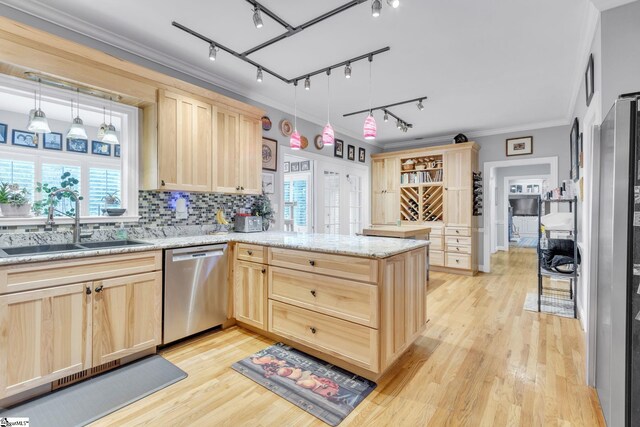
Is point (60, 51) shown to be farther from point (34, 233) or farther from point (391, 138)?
point (391, 138)

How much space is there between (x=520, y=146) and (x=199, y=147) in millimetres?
5412

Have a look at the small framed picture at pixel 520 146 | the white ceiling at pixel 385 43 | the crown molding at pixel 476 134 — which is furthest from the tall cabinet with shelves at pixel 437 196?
the white ceiling at pixel 385 43

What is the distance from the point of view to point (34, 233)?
2.28 m

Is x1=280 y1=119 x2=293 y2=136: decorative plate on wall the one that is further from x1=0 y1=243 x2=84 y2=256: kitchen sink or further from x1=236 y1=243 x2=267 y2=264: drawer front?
x1=0 y1=243 x2=84 y2=256: kitchen sink

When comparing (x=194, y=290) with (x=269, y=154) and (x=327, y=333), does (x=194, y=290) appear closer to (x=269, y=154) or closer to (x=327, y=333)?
(x=327, y=333)

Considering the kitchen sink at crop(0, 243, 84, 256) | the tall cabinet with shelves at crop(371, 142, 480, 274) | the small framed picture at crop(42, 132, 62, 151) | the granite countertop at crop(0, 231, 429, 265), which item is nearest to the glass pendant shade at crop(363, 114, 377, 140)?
the granite countertop at crop(0, 231, 429, 265)

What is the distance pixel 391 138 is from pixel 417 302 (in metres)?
4.55

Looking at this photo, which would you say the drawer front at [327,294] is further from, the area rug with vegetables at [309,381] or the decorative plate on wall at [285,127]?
the decorative plate on wall at [285,127]

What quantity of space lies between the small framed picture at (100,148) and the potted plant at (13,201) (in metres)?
0.72

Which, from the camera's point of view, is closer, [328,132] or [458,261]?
[328,132]

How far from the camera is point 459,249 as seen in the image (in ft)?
18.1

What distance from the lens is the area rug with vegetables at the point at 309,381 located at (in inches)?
72.7

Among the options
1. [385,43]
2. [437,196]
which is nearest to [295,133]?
[385,43]

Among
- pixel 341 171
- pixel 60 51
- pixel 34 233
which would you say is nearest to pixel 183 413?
pixel 34 233
